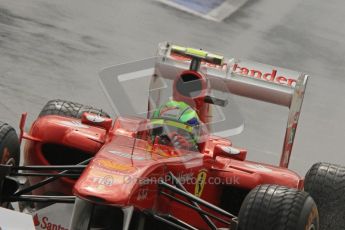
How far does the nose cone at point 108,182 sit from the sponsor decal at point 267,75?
2754 mm

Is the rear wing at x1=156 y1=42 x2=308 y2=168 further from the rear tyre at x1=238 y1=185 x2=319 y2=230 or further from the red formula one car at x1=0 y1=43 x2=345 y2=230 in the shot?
the rear tyre at x1=238 y1=185 x2=319 y2=230

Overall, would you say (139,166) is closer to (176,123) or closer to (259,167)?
(176,123)

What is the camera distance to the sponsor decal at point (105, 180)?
8273mm

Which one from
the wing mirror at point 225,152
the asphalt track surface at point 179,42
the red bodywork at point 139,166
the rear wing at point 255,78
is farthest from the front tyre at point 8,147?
the asphalt track surface at point 179,42

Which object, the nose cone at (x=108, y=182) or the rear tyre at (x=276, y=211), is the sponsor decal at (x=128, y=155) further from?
the rear tyre at (x=276, y=211)

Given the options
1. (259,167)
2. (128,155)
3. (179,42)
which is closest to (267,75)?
(259,167)

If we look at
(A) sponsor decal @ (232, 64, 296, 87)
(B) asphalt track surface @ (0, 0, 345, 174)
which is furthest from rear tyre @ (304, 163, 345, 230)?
(B) asphalt track surface @ (0, 0, 345, 174)

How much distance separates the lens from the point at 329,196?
10.4 m

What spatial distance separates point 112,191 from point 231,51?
1059cm

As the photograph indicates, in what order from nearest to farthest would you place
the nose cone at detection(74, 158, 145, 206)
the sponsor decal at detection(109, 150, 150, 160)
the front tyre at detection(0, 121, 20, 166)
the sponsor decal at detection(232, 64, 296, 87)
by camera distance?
the nose cone at detection(74, 158, 145, 206) < the sponsor decal at detection(109, 150, 150, 160) < the front tyre at detection(0, 121, 20, 166) < the sponsor decal at detection(232, 64, 296, 87)

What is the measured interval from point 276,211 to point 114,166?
1388mm

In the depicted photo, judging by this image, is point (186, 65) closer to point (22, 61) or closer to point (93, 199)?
point (93, 199)

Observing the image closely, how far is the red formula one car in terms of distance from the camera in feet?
28.1

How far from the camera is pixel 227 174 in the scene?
9812 mm
